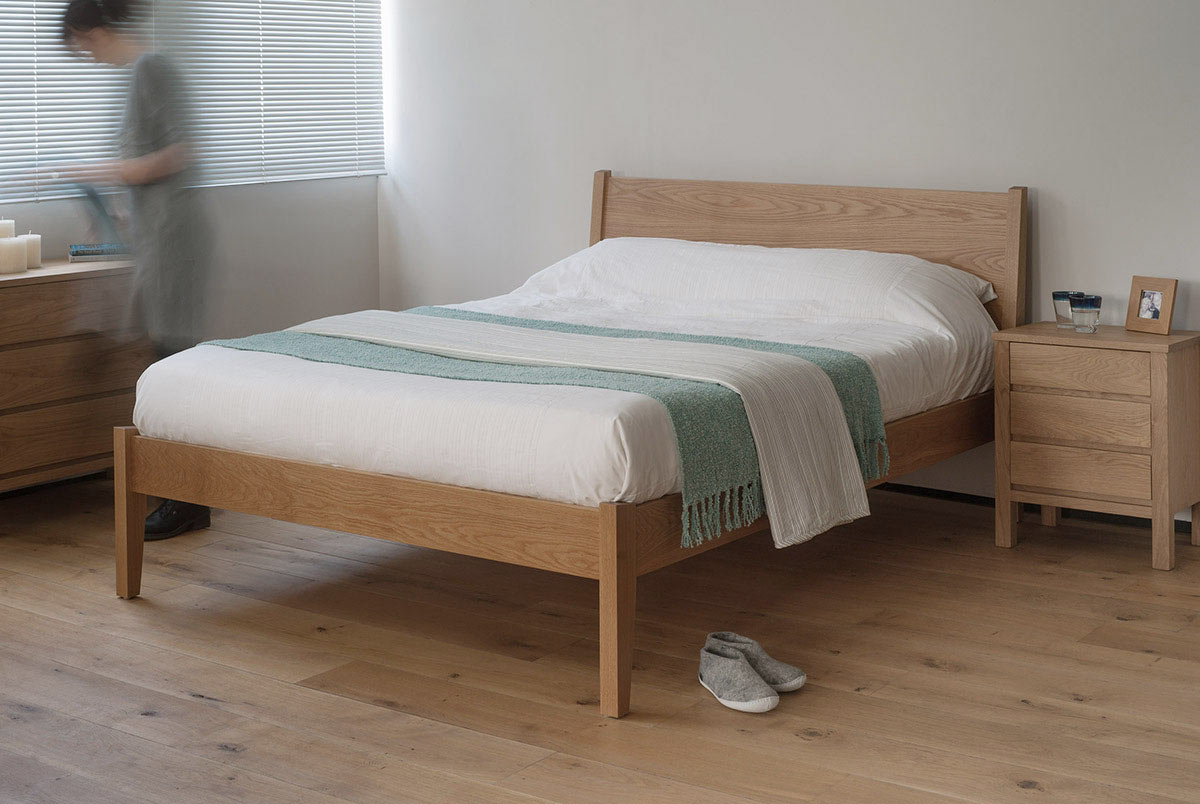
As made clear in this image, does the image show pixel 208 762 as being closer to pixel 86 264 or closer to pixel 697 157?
pixel 86 264

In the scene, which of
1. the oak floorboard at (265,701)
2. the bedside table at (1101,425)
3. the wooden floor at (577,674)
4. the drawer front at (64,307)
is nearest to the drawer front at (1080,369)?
the bedside table at (1101,425)

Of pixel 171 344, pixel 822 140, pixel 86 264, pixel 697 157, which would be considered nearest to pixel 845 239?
pixel 822 140

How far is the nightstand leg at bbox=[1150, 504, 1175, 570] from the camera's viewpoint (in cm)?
335

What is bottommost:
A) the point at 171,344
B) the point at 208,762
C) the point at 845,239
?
the point at 208,762

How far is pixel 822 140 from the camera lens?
4.17 m

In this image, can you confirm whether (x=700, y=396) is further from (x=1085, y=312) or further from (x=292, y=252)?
(x=292, y=252)

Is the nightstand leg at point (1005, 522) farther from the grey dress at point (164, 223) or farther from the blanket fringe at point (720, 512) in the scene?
the grey dress at point (164, 223)

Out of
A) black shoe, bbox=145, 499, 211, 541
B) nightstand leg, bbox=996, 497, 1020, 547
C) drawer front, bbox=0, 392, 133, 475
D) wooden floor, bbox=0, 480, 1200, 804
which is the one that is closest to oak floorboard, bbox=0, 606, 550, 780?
wooden floor, bbox=0, 480, 1200, 804

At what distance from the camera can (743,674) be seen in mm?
2549

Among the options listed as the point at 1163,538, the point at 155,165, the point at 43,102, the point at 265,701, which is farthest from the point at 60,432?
the point at 1163,538

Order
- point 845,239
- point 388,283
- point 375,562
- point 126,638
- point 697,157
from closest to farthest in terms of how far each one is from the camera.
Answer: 1. point 126,638
2. point 375,562
3. point 845,239
4. point 697,157
5. point 388,283

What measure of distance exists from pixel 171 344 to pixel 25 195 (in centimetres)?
79

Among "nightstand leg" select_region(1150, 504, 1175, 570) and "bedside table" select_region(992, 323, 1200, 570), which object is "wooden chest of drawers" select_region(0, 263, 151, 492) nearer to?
"bedside table" select_region(992, 323, 1200, 570)

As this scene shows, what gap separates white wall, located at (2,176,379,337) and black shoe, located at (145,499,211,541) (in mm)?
908
